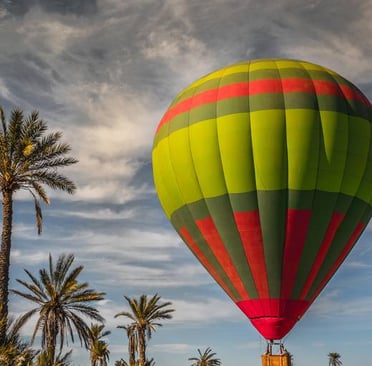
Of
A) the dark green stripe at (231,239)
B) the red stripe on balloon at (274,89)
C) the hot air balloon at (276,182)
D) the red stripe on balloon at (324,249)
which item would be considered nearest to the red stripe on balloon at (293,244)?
the hot air balloon at (276,182)

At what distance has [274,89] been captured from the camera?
79.5 feet

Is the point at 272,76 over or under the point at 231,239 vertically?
over

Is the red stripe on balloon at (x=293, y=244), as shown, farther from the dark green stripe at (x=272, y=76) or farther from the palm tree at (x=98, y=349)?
the palm tree at (x=98, y=349)

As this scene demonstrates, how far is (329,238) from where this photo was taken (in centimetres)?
2423

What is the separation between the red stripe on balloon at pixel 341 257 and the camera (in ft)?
81.8

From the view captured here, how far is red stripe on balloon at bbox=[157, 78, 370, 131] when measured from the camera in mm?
24297

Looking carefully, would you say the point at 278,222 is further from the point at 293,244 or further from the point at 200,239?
the point at 200,239

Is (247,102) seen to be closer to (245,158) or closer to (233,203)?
(245,158)

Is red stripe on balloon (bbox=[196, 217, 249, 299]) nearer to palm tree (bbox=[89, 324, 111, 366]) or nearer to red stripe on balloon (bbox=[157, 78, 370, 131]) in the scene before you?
red stripe on balloon (bbox=[157, 78, 370, 131])

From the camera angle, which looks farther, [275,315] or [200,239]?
[200,239]

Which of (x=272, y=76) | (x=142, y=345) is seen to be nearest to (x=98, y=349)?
(x=142, y=345)

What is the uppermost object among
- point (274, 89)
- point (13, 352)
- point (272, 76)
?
point (272, 76)

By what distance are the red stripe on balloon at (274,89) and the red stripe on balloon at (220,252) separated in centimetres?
535

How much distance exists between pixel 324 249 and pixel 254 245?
3.02 m
